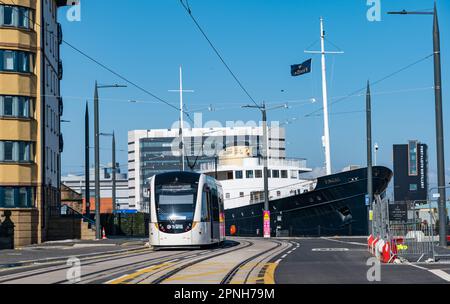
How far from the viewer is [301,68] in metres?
63.4

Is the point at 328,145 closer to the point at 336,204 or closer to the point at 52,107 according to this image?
the point at 336,204

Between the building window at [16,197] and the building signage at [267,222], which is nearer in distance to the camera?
the building window at [16,197]

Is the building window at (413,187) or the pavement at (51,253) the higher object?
the building window at (413,187)

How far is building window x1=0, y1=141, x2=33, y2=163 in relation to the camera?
4334 centimetres

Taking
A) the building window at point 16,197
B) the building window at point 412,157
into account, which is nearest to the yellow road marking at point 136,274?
the building window at point 16,197

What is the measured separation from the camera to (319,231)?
5791 centimetres

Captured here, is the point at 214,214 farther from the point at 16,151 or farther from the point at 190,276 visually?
the point at 190,276

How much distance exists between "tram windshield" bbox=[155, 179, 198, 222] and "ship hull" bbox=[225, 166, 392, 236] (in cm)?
2593

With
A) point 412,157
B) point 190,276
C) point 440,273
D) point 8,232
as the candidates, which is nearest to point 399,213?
point 440,273

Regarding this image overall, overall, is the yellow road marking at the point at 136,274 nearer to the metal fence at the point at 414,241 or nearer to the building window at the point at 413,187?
the metal fence at the point at 414,241

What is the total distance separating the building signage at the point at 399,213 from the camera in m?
28.9

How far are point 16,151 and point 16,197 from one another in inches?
93.2
